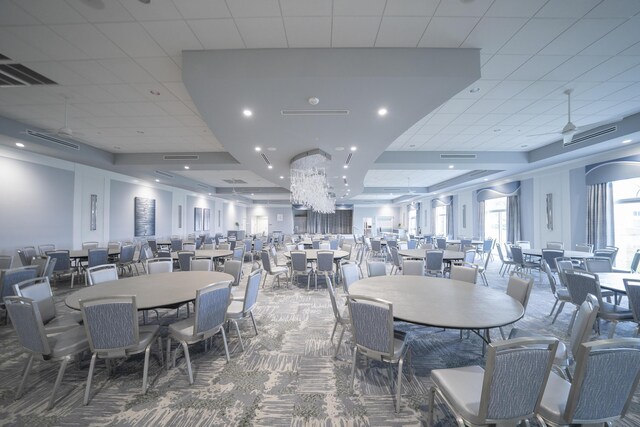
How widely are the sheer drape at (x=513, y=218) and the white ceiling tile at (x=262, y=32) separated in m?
11.1

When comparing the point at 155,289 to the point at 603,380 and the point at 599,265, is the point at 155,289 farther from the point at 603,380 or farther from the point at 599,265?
the point at 599,265

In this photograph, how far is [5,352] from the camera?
2969 mm

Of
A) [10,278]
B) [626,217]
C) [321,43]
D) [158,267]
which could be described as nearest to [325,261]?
[158,267]

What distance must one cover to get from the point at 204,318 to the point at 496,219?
526 inches

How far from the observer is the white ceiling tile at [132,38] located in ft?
8.56

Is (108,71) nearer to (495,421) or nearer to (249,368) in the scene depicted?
(249,368)

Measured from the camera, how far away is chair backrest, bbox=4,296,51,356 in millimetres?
2038

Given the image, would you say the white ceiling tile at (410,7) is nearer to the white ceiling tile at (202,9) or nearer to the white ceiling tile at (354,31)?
the white ceiling tile at (354,31)

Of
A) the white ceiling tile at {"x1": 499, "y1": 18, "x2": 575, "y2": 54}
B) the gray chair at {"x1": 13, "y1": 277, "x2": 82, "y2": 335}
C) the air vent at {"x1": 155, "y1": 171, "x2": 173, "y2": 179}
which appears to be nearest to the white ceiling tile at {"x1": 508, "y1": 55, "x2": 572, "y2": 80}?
the white ceiling tile at {"x1": 499, "y1": 18, "x2": 575, "y2": 54}

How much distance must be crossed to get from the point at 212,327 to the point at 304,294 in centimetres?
315

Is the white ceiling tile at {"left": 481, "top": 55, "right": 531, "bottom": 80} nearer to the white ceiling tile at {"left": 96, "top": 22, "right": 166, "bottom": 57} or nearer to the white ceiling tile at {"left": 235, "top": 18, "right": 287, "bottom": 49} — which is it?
the white ceiling tile at {"left": 235, "top": 18, "right": 287, "bottom": 49}

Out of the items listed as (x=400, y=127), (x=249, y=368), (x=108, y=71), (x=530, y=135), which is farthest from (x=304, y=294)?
(x=530, y=135)

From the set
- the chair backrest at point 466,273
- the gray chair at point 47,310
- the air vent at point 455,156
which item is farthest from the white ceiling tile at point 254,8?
the air vent at point 455,156

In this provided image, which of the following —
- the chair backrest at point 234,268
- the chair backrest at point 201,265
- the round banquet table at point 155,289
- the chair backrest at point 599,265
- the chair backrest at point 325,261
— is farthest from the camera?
the chair backrest at point 325,261
